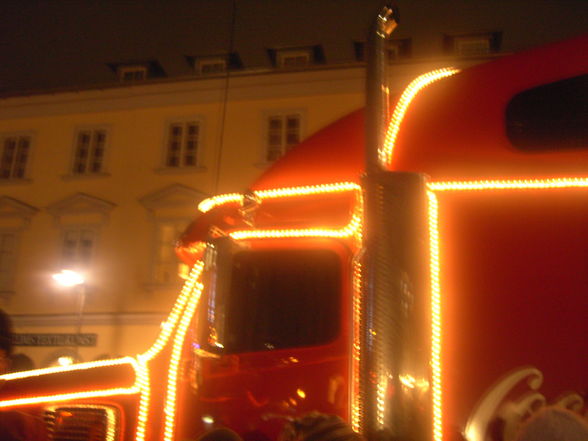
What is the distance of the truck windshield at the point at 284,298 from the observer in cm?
311

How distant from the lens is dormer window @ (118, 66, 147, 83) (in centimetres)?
2689

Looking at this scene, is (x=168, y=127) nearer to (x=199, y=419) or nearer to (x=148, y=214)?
(x=148, y=214)

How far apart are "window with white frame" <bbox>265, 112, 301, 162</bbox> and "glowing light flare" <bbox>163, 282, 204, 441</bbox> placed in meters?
19.3

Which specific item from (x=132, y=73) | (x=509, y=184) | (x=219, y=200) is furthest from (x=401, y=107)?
(x=132, y=73)

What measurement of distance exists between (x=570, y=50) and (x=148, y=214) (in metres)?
21.3

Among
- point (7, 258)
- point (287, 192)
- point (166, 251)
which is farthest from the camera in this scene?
point (7, 258)

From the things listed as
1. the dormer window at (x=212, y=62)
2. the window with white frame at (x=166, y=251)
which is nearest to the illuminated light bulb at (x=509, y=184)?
the window with white frame at (x=166, y=251)

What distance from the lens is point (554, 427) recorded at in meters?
2.42

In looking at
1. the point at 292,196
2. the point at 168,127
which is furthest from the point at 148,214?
the point at 292,196

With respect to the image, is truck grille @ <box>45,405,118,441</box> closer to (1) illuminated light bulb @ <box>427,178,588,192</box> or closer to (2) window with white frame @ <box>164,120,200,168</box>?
(1) illuminated light bulb @ <box>427,178,588,192</box>

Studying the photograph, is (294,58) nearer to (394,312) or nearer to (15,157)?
(15,157)

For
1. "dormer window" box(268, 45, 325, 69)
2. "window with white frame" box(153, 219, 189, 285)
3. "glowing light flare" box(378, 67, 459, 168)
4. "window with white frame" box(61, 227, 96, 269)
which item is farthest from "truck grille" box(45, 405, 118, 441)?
"dormer window" box(268, 45, 325, 69)

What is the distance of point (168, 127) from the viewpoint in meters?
24.0

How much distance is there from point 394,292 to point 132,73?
26.4 metres
